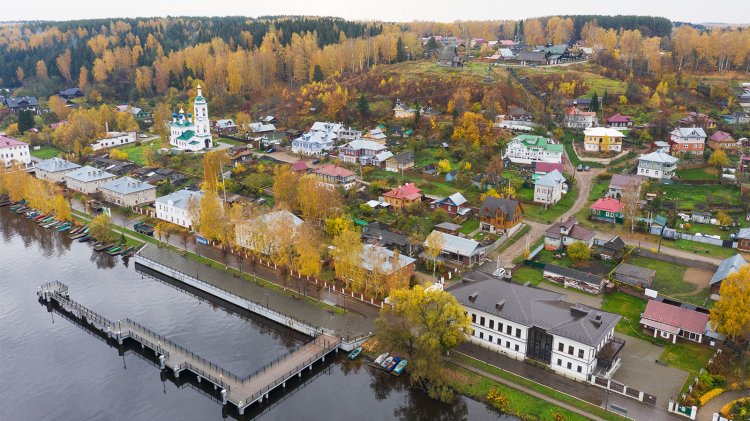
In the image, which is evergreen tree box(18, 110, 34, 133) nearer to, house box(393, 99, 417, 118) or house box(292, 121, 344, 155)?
house box(292, 121, 344, 155)

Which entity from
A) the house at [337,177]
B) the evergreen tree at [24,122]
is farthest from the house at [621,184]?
the evergreen tree at [24,122]

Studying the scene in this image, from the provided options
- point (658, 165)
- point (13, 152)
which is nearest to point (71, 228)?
point (13, 152)

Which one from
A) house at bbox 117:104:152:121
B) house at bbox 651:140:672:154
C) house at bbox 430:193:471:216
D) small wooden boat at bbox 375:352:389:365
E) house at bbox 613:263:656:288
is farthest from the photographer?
house at bbox 117:104:152:121

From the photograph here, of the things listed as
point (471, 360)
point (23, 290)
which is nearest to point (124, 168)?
point (23, 290)

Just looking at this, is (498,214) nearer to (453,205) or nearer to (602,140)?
(453,205)

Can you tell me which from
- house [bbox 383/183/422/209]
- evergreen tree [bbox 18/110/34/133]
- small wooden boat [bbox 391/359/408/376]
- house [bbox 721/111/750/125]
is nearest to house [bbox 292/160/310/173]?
house [bbox 383/183/422/209]

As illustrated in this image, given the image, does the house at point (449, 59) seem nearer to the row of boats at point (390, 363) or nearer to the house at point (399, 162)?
the house at point (399, 162)
